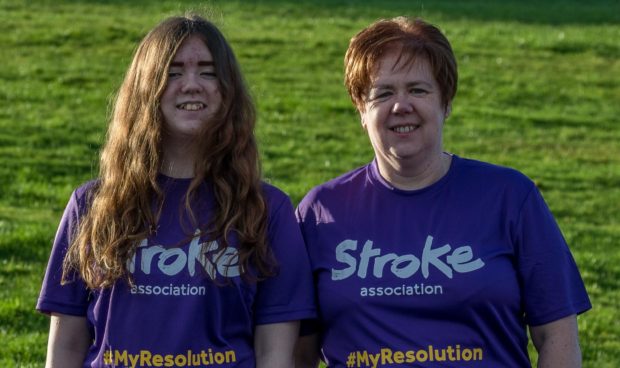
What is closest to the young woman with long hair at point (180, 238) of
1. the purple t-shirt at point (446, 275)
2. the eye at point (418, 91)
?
the purple t-shirt at point (446, 275)

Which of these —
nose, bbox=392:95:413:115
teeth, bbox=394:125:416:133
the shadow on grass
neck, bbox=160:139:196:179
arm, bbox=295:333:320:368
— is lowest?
the shadow on grass

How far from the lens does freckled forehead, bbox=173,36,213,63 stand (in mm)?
4527

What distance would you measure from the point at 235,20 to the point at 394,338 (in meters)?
19.5

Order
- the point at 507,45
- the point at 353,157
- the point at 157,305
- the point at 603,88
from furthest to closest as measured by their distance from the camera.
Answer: the point at 507,45
the point at 603,88
the point at 353,157
the point at 157,305

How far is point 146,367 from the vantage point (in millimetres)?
4465

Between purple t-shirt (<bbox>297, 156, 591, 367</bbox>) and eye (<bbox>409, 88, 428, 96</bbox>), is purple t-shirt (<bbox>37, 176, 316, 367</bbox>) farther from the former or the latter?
eye (<bbox>409, 88, 428, 96</bbox>)

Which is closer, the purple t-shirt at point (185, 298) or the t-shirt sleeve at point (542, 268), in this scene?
the purple t-shirt at point (185, 298)

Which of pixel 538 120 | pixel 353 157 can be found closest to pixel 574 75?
pixel 538 120

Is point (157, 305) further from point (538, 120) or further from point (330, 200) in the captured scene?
point (538, 120)

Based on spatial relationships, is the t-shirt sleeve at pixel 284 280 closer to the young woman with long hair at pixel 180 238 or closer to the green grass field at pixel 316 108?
the young woman with long hair at pixel 180 238

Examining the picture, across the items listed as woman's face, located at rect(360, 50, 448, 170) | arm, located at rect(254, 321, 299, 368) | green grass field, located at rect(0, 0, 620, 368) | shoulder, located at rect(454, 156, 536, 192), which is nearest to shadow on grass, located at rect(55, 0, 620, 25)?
green grass field, located at rect(0, 0, 620, 368)

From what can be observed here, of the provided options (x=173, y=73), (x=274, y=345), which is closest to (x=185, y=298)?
(x=274, y=345)

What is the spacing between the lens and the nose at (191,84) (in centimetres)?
450

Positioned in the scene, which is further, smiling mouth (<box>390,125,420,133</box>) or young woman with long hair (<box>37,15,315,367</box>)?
smiling mouth (<box>390,125,420,133</box>)
